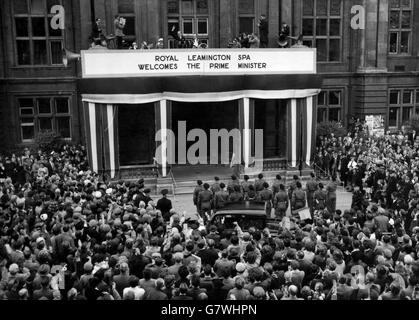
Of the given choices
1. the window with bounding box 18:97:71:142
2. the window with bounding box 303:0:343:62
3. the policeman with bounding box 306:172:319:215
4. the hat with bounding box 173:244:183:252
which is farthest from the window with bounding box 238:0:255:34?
the hat with bounding box 173:244:183:252

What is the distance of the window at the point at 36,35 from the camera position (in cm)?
2662

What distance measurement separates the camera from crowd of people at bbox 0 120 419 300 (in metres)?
9.09

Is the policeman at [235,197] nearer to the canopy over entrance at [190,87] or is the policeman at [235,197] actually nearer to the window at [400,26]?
the canopy over entrance at [190,87]

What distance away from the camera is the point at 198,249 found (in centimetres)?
1136

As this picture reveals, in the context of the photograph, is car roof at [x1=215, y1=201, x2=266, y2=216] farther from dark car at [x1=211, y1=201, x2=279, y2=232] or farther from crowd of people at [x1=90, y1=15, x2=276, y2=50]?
crowd of people at [x1=90, y1=15, x2=276, y2=50]

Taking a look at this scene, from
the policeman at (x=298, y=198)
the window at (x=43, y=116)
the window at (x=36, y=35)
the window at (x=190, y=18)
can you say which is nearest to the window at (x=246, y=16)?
the window at (x=190, y=18)

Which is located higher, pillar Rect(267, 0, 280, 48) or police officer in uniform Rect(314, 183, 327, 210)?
pillar Rect(267, 0, 280, 48)

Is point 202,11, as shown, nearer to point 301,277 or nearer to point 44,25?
point 44,25

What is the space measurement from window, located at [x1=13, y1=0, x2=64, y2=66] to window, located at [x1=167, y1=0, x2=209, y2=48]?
18.1 feet

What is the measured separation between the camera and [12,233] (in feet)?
39.8

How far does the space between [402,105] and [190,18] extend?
41.5 feet

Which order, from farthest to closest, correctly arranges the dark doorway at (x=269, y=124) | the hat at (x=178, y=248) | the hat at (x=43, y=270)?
the dark doorway at (x=269, y=124), the hat at (x=178, y=248), the hat at (x=43, y=270)
